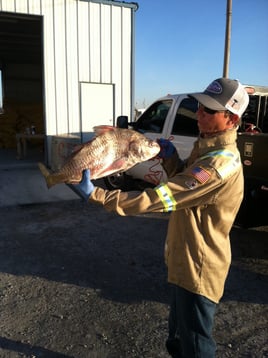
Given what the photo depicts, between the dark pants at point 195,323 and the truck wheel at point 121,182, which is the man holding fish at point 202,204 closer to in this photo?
the dark pants at point 195,323

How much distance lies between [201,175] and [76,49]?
943 cm

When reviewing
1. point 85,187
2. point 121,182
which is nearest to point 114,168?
point 85,187

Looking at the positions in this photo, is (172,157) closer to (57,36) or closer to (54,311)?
(54,311)

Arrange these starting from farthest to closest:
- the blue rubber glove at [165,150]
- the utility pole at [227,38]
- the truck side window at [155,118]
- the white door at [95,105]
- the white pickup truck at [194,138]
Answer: the utility pole at [227,38] → the white door at [95,105] → the truck side window at [155,118] → the white pickup truck at [194,138] → the blue rubber glove at [165,150]

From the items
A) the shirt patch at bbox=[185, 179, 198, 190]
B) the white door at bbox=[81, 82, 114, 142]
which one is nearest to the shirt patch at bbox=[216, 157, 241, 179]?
the shirt patch at bbox=[185, 179, 198, 190]

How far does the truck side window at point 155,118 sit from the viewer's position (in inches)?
263

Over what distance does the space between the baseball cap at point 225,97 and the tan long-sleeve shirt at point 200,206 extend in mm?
146

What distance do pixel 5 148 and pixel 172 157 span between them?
1574 centimetres

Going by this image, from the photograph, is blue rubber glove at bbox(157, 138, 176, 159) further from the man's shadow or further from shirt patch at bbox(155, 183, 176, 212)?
the man's shadow

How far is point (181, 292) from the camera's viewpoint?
7.20 ft

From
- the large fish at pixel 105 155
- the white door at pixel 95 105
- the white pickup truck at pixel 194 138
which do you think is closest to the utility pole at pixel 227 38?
the white door at pixel 95 105

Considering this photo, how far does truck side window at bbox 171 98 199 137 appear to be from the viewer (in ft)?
19.5

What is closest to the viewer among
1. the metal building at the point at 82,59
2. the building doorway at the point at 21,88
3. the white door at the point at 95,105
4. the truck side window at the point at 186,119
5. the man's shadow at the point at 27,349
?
the man's shadow at the point at 27,349

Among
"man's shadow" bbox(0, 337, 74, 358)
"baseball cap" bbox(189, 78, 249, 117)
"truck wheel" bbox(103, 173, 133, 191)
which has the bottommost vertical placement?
"man's shadow" bbox(0, 337, 74, 358)
